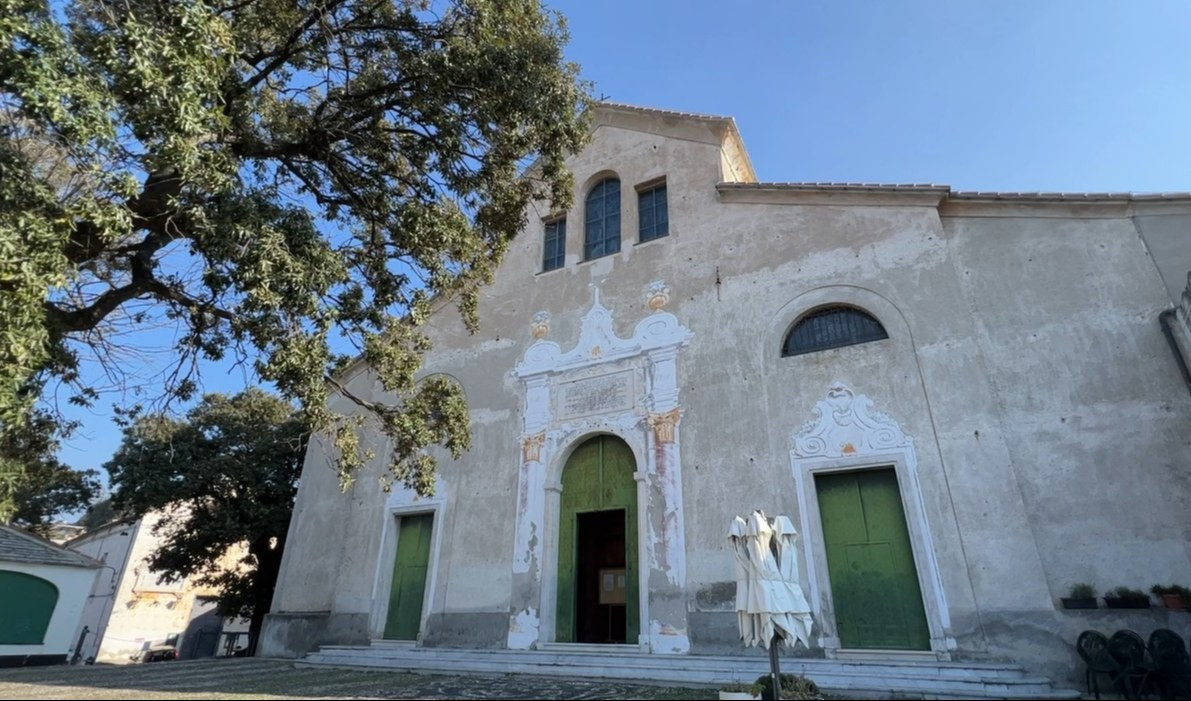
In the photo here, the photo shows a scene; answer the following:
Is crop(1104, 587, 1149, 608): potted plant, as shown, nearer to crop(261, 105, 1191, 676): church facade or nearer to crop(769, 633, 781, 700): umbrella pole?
crop(261, 105, 1191, 676): church facade

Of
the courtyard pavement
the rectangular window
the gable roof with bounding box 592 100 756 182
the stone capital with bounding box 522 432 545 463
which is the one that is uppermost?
the gable roof with bounding box 592 100 756 182

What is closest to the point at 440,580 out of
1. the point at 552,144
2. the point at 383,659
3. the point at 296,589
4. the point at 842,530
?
the point at 383,659

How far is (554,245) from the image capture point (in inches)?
550

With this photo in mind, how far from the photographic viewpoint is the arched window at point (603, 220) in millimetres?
13070

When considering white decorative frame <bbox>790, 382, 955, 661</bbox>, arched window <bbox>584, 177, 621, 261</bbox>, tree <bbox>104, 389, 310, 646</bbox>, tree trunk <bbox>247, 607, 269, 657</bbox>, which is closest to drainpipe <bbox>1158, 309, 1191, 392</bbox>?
white decorative frame <bbox>790, 382, 955, 661</bbox>

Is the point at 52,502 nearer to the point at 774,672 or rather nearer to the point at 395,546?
the point at 395,546

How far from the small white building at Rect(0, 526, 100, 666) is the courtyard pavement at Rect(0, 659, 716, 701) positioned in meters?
5.22

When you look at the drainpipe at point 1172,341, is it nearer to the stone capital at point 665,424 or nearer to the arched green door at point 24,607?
the stone capital at point 665,424

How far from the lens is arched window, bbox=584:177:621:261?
13.1 metres

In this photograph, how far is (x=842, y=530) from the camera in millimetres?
8703

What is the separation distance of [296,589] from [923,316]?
13419 millimetres

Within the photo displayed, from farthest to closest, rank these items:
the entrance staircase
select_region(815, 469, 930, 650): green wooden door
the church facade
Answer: select_region(815, 469, 930, 650): green wooden door, the church facade, the entrance staircase

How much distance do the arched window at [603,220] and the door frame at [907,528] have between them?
6.20 meters

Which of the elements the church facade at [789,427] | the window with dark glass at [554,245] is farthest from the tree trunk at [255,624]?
the window with dark glass at [554,245]
